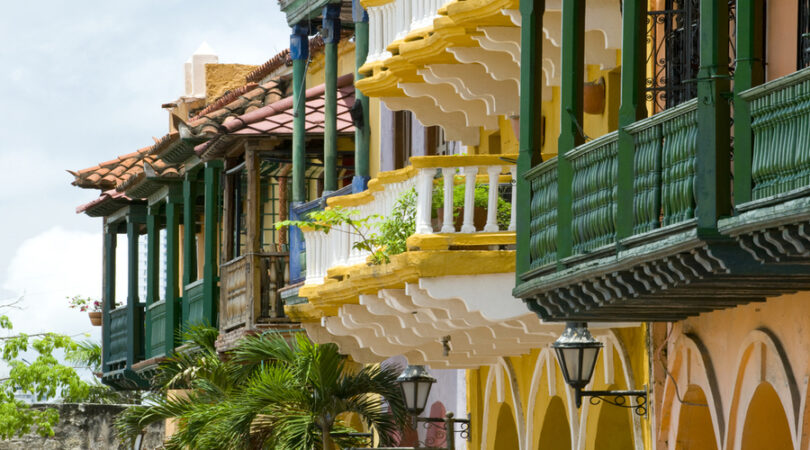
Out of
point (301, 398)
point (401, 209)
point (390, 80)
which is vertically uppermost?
point (390, 80)

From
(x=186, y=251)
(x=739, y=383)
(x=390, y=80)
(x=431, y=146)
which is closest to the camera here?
(x=739, y=383)

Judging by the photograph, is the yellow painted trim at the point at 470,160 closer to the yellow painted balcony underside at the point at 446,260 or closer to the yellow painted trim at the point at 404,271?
the yellow painted balcony underside at the point at 446,260

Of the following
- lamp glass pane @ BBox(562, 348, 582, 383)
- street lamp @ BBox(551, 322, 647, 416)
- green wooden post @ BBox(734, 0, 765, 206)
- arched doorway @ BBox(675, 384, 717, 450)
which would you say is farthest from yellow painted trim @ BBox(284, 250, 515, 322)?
green wooden post @ BBox(734, 0, 765, 206)

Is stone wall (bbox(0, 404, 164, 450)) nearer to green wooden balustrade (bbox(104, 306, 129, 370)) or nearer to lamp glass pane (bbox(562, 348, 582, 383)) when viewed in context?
green wooden balustrade (bbox(104, 306, 129, 370))

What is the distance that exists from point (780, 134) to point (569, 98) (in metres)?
4.00

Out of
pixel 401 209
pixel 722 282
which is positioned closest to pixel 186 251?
pixel 401 209

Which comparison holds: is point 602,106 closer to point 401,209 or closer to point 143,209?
point 401,209

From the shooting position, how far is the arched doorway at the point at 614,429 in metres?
17.4

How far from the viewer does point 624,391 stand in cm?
1528

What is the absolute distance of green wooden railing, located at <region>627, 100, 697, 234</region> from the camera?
429 inches

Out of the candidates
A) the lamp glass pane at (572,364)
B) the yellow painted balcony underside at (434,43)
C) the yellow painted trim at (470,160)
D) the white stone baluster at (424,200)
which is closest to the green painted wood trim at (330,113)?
the yellow painted balcony underside at (434,43)

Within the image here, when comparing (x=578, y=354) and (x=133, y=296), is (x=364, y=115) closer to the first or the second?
(x=578, y=354)

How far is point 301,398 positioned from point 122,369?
14.4 m

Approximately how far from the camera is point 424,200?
16.5 m
